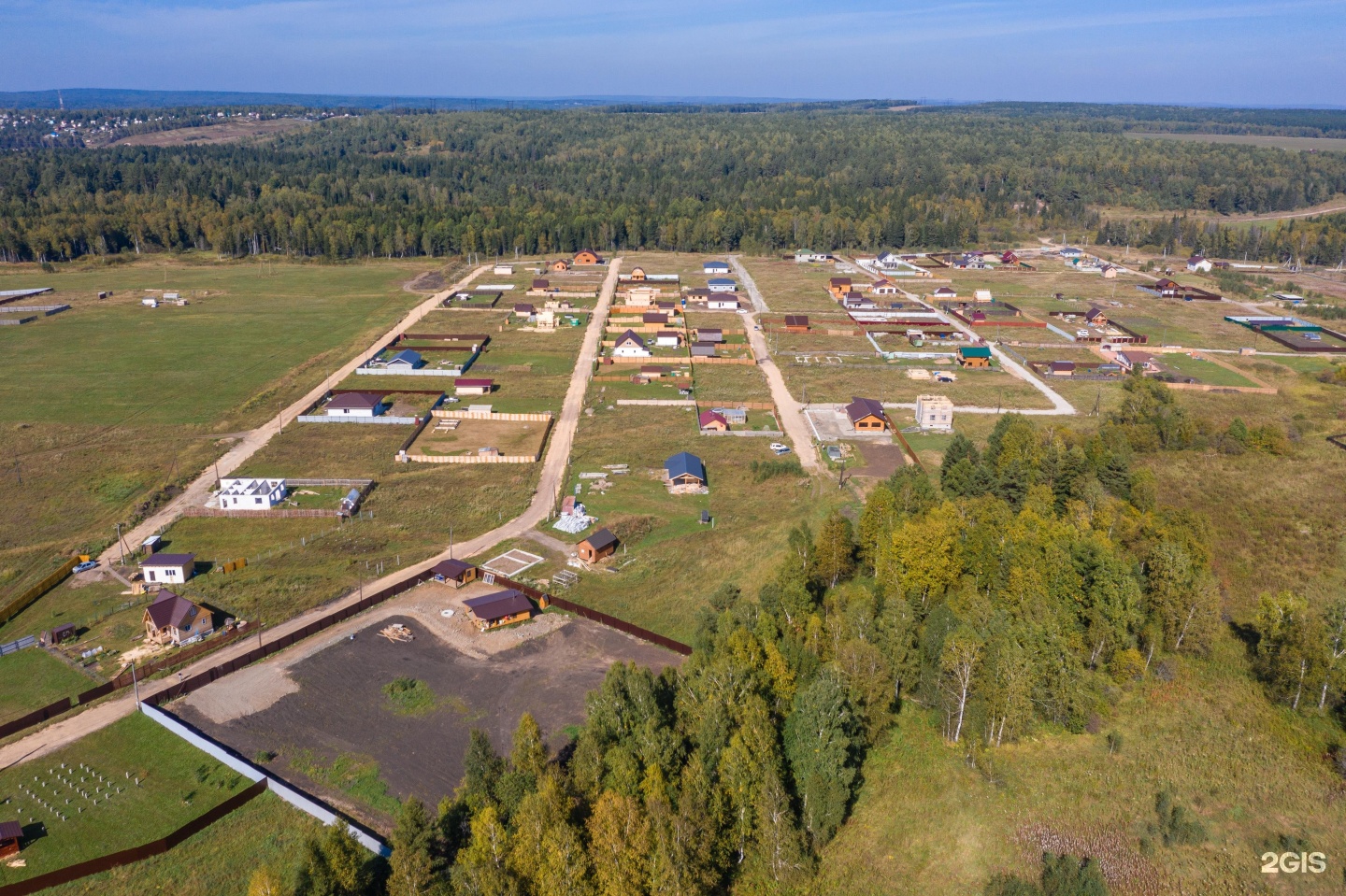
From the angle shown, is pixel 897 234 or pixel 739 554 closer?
pixel 739 554

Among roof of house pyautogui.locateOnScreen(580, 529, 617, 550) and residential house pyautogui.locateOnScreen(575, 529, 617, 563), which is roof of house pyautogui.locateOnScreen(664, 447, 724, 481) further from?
residential house pyautogui.locateOnScreen(575, 529, 617, 563)

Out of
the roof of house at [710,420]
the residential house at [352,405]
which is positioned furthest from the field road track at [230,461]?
the roof of house at [710,420]

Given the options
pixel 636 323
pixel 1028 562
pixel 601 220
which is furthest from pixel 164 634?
pixel 601 220

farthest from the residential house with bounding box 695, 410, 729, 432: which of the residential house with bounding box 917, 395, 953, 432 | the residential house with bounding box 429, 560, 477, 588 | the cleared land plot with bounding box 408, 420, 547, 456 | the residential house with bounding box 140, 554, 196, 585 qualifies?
the residential house with bounding box 140, 554, 196, 585

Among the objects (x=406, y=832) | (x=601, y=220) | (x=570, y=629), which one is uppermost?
(x=601, y=220)

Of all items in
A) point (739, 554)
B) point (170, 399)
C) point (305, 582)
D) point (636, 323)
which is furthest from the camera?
point (636, 323)

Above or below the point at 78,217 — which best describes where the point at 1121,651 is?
below

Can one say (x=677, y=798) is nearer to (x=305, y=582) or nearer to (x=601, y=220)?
(x=305, y=582)
